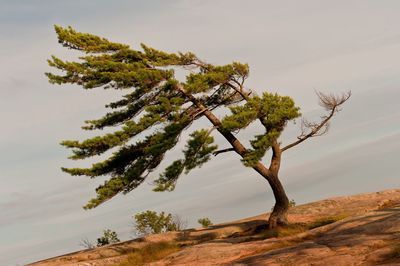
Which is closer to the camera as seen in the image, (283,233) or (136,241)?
(283,233)

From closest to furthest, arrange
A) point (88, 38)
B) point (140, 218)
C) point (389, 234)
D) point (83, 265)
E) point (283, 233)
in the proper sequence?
point (389, 234) → point (283, 233) → point (83, 265) → point (88, 38) → point (140, 218)

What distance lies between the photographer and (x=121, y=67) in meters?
22.4

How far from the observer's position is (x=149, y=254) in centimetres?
2092

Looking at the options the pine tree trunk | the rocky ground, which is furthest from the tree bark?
the rocky ground

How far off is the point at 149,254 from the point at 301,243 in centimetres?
820

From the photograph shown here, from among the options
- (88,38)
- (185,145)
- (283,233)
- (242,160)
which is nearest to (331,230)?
(283,233)

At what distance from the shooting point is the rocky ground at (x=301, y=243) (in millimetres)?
12453

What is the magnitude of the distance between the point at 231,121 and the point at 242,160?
1931 millimetres

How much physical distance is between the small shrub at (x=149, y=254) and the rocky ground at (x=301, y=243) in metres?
0.77

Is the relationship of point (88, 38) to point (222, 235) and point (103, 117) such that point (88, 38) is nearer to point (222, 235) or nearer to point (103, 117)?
point (103, 117)

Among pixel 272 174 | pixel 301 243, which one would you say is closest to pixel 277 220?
pixel 272 174

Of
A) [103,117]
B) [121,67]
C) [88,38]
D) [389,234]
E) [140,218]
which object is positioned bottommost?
[389,234]

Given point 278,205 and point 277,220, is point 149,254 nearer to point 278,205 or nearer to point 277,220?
point 277,220

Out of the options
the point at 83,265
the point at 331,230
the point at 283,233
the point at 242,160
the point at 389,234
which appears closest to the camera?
the point at 389,234
